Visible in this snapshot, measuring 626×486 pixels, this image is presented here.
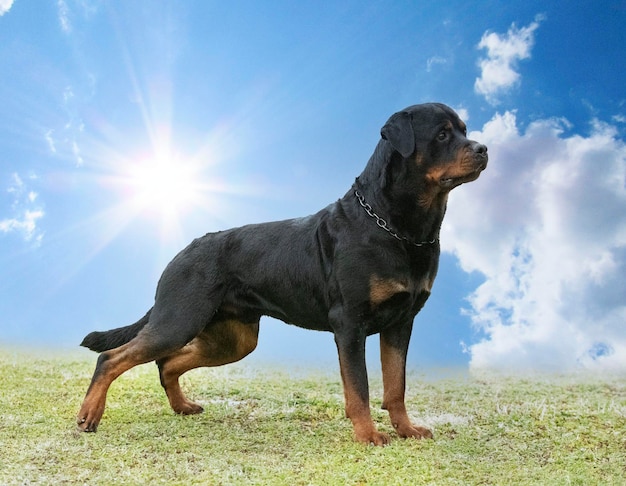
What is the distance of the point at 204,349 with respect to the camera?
5.41 m

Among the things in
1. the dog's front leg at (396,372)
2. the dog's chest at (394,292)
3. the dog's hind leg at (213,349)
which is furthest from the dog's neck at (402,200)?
the dog's hind leg at (213,349)

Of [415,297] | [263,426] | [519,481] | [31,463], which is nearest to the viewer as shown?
[519,481]

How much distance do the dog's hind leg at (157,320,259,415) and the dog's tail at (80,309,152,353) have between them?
11.8 inches

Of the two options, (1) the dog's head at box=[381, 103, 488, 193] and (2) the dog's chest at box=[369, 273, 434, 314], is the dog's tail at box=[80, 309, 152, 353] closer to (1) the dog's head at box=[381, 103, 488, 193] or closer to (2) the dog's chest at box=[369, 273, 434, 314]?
(2) the dog's chest at box=[369, 273, 434, 314]

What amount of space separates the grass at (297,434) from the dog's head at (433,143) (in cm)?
160

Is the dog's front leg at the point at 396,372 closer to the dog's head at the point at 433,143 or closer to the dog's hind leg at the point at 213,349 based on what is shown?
the dog's head at the point at 433,143

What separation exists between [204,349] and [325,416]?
1.00m

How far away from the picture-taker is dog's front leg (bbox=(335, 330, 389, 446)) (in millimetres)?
4293

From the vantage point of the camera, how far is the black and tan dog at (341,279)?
14.2 feet

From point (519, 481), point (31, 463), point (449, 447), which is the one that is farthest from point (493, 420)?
point (31, 463)

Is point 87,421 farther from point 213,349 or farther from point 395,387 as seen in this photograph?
point 395,387

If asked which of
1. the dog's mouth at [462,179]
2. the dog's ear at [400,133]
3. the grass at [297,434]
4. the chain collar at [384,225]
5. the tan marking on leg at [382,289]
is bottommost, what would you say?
the grass at [297,434]

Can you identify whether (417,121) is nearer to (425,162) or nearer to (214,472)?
(425,162)

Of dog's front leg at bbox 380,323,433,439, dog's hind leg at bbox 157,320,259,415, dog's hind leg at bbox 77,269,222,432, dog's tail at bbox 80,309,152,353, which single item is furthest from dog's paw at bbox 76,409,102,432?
dog's front leg at bbox 380,323,433,439
